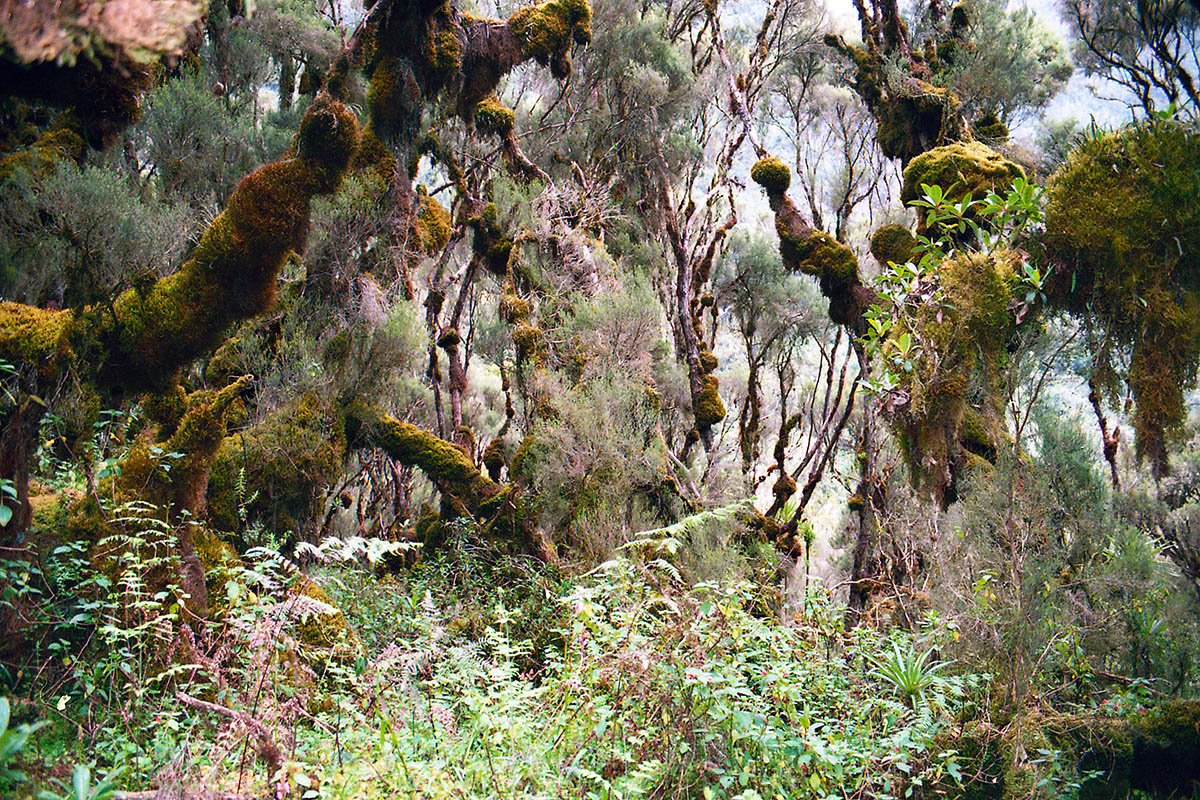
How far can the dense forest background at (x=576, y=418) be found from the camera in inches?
125

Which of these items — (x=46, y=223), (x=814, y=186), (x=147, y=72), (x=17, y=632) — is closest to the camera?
(x=17, y=632)

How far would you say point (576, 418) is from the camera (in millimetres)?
9242

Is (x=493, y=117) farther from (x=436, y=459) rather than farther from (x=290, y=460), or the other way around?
(x=290, y=460)

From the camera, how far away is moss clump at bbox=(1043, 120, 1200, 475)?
404cm

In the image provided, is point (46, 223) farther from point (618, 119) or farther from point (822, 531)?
point (822, 531)

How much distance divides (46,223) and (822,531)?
2086cm

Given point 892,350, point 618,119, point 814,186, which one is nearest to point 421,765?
point 892,350

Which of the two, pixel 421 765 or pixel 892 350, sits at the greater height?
pixel 892 350

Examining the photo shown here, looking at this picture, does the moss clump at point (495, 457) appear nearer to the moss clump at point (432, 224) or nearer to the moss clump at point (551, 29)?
the moss clump at point (432, 224)

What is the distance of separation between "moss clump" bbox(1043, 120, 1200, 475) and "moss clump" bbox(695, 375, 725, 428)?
7.06m

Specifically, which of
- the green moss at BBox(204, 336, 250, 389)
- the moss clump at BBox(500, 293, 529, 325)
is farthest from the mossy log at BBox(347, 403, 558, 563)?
the moss clump at BBox(500, 293, 529, 325)

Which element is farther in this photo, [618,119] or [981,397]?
[618,119]

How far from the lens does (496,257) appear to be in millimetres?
11414

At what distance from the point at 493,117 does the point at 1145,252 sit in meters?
8.71
